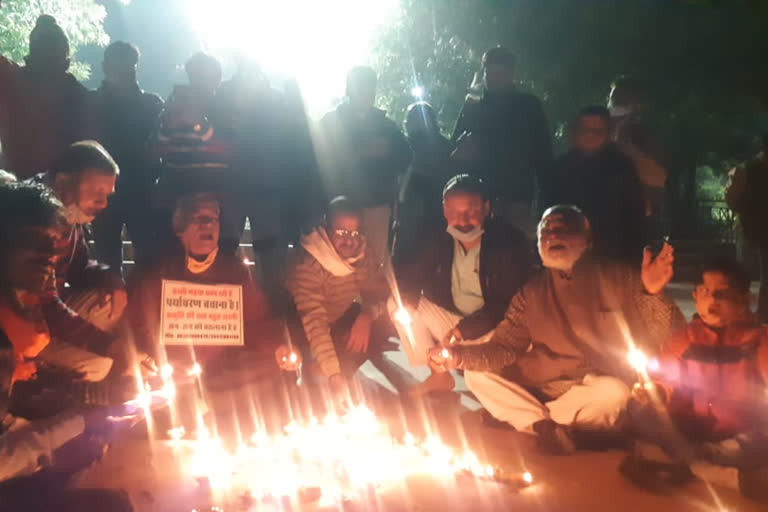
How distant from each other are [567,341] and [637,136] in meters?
2.43

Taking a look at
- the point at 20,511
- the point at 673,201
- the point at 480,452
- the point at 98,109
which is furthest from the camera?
the point at 673,201

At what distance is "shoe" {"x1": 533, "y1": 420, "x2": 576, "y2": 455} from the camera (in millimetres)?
4574

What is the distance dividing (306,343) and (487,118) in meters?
2.67

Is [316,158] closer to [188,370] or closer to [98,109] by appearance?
[98,109]

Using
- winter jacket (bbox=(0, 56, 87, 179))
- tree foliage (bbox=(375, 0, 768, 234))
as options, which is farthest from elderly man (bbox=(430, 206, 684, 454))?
tree foliage (bbox=(375, 0, 768, 234))

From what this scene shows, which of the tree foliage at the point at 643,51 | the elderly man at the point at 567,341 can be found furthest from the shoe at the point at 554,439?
the tree foliage at the point at 643,51

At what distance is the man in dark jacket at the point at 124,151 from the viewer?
655cm

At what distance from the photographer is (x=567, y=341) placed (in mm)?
4895

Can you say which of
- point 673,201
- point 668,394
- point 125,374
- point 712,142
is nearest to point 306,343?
point 125,374

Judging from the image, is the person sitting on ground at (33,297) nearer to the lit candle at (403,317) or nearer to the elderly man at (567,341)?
the lit candle at (403,317)

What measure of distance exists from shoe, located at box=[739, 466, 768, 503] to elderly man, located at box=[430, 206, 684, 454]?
0.86 metres

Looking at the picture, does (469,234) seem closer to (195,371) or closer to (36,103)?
(195,371)

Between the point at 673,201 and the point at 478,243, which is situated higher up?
the point at 673,201

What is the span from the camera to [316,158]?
22.5 ft
